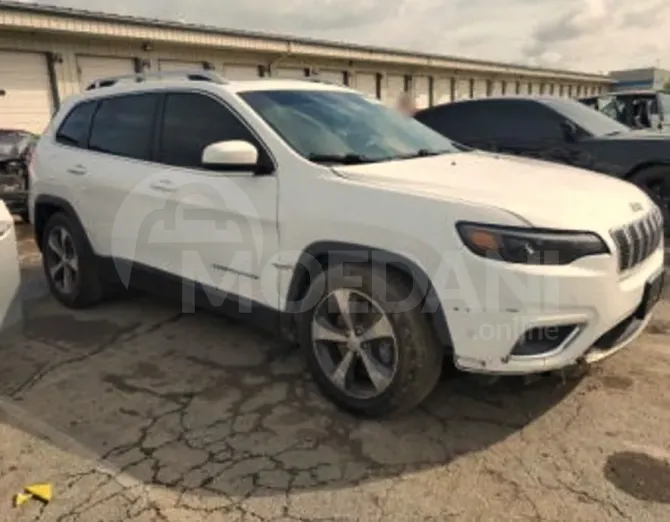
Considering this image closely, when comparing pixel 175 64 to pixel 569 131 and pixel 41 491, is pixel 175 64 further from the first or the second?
pixel 41 491

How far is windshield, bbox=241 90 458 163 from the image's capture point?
343 centimetres

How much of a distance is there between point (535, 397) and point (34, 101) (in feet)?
46.5

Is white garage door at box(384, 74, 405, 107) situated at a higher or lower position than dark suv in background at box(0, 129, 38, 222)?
higher

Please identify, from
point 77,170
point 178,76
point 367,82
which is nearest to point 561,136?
point 178,76

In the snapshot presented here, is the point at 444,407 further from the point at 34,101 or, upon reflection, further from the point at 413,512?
the point at 34,101

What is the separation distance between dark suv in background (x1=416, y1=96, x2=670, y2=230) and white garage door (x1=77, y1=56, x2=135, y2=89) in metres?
10.2

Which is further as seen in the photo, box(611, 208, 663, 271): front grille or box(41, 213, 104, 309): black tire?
box(41, 213, 104, 309): black tire

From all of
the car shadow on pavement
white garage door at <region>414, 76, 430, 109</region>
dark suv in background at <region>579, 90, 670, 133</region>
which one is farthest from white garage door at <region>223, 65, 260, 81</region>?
the car shadow on pavement

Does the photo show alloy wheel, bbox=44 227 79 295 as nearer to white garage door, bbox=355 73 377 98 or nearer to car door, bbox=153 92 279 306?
car door, bbox=153 92 279 306

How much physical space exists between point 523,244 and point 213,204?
1795 millimetres

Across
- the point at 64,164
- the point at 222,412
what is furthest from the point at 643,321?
the point at 64,164

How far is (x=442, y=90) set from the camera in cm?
3084

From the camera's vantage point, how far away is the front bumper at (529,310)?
8.62ft

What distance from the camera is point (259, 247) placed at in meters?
3.42
